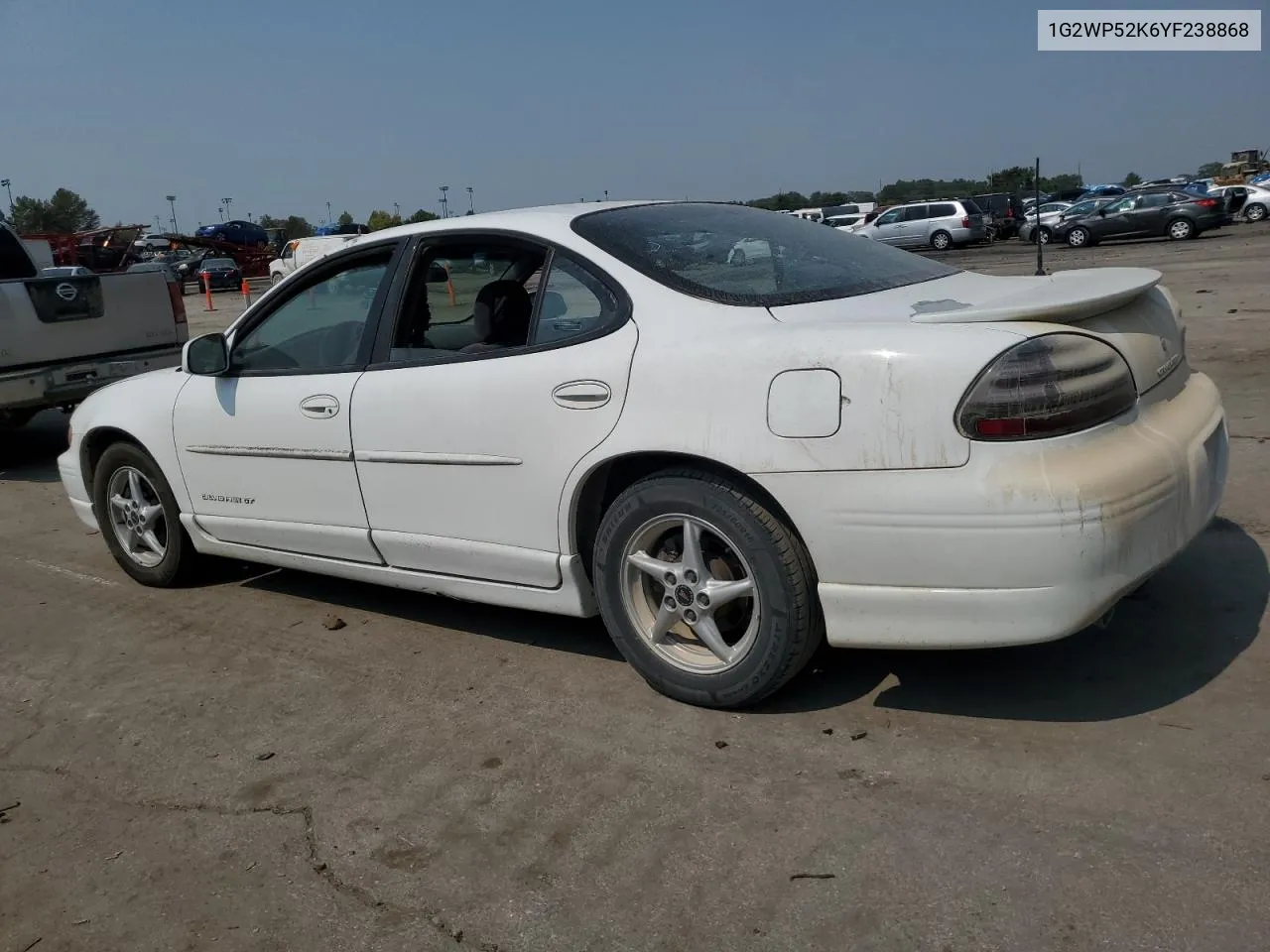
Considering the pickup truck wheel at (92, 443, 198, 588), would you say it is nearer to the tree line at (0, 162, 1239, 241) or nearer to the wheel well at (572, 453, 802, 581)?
the wheel well at (572, 453, 802, 581)

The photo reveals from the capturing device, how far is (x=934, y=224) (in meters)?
35.0

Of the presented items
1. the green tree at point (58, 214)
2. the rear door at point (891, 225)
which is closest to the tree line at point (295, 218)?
the green tree at point (58, 214)

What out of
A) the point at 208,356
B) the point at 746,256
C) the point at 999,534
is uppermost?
the point at 746,256

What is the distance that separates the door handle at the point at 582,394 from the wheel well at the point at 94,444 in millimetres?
2665

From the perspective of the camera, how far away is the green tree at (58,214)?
88062 millimetres

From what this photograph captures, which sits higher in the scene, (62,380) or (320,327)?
(320,327)

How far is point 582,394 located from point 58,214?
99728 mm

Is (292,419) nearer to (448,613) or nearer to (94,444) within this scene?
(448,613)

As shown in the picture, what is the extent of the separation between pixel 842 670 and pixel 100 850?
89.4 inches

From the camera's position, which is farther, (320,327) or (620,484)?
(320,327)

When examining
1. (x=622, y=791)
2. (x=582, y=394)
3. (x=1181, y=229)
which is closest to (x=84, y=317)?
(x=582, y=394)

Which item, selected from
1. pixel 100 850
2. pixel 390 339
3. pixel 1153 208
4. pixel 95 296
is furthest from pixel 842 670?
pixel 1153 208

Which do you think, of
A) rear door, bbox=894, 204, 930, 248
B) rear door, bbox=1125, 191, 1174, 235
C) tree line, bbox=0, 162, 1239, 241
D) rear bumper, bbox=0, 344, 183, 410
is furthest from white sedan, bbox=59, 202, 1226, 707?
tree line, bbox=0, 162, 1239, 241

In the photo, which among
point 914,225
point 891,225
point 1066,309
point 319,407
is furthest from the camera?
point 891,225
